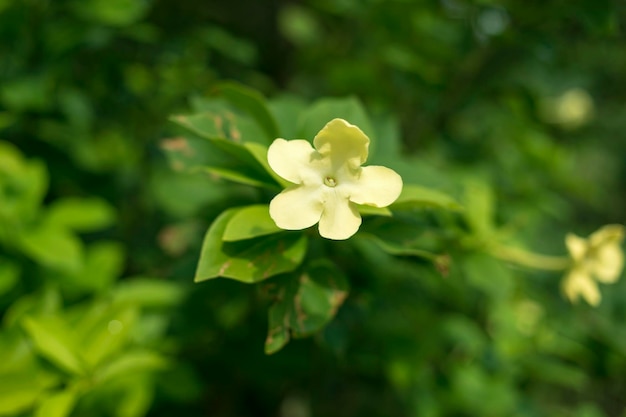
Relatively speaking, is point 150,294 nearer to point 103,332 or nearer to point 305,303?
point 103,332

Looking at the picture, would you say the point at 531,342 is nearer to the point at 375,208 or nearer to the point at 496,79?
the point at 496,79

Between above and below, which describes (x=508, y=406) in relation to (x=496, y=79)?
below

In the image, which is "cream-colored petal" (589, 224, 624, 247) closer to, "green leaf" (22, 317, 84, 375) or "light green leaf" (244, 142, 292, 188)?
"light green leaf" (244, 142, 292, 188)

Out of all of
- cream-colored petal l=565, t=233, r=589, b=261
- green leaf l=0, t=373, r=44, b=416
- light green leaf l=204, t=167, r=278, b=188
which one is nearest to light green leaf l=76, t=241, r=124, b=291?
green leaf l=0, t=373, r=44, b=416

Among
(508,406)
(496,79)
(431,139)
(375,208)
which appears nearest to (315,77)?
(431,139)

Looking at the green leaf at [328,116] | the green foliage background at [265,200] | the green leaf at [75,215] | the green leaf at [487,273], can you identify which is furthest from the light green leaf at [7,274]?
the green leaf at [487,273]

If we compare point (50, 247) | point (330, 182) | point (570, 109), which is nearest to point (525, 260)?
point (330, 182)

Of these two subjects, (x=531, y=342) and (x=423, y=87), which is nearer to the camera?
(x=531, y=342)
